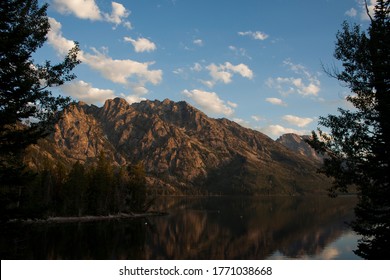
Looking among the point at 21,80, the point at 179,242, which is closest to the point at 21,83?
the point at 21,80

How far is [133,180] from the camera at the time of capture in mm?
160625

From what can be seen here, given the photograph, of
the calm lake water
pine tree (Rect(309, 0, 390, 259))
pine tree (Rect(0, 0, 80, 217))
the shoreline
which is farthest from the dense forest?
pine tree (Rect(309, 0, 390, 259))

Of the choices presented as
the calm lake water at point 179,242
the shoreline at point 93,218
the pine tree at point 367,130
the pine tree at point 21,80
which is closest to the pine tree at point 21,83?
the pine tree at point 21,80

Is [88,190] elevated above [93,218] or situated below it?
above

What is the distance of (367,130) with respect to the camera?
24953 mm

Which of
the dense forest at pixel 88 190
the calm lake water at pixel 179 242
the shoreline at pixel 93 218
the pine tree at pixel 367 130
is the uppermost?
the pine tree at pixel 367 130

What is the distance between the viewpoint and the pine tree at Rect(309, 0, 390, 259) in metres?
23.8

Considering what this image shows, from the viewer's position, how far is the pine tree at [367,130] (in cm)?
2378

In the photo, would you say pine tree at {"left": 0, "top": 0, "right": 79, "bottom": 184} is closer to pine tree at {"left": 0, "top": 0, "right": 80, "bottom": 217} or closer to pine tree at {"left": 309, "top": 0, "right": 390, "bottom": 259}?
pine tree at {"left": 0, "top": 0, "right": 80, "bottom": 217}

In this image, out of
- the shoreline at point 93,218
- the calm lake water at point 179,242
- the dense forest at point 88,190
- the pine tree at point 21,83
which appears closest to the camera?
the pine tree at point 21,83

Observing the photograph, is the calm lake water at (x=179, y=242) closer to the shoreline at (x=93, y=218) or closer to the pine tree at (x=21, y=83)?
the shoreline at (x=93, y=218)

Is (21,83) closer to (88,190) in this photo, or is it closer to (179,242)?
(179,242)

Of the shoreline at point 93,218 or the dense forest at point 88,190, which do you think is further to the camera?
the dense forest at point 88,190

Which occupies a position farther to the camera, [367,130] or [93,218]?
[93,218]
